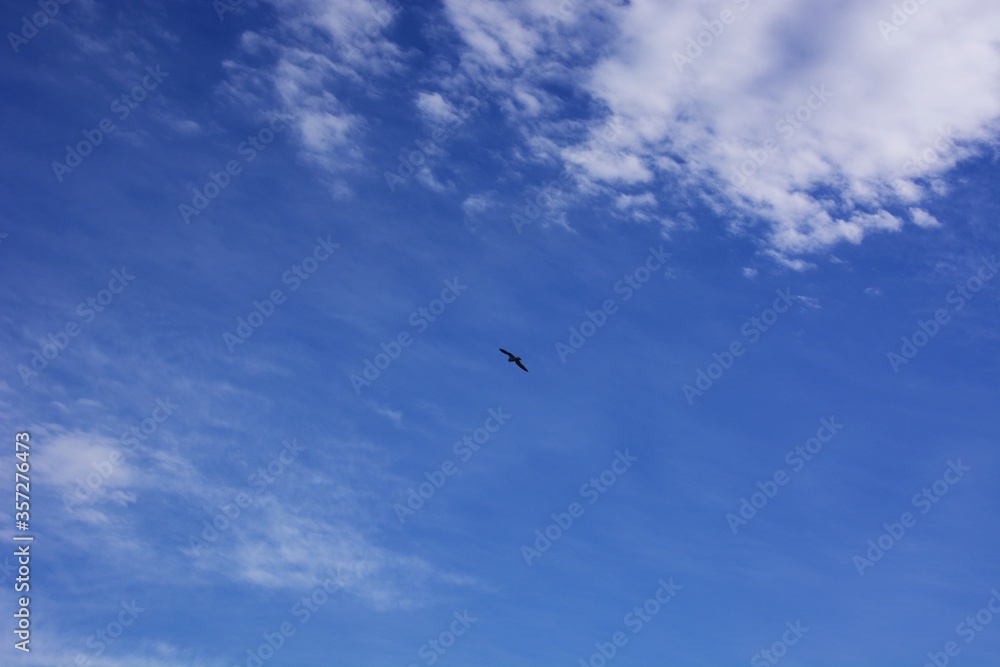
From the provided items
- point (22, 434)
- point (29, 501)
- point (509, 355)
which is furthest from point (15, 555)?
A: point (509, 355)

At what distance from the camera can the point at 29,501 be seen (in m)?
61.4

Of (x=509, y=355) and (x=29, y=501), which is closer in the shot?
(x=29, y=501)

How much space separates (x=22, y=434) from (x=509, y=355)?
5353 centimetres

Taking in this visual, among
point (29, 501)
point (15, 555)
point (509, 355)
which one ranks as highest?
point (509, 355)

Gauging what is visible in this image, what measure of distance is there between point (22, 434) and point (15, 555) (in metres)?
12.2

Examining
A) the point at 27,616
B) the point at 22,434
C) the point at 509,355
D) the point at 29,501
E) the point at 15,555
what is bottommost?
the point at 27,616

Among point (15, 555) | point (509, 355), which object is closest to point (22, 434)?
point (15, 555)

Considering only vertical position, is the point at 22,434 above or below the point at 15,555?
above

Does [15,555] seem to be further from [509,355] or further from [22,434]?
[509,355]

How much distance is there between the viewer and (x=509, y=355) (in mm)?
77312

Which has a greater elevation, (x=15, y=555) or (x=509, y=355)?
(x=509, y=355)

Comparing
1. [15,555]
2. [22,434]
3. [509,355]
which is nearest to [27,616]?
[15,555]

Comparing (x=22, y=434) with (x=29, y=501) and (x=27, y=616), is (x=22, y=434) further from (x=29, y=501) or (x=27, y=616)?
(x=27, y=616)

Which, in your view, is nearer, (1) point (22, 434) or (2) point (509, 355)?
(1) point (22, 434)
